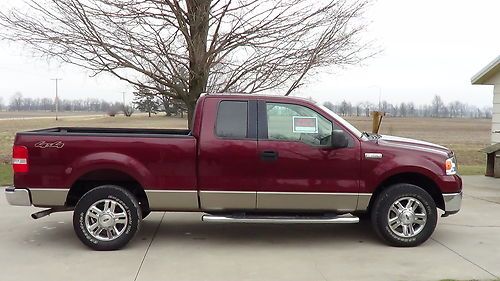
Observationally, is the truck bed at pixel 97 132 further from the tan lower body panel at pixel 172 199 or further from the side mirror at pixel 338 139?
the side mirror at pixel 338 139

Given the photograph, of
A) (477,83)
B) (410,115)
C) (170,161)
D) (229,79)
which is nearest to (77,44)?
(229,79)

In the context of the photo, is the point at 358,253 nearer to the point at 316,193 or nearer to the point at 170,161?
the point at 316,193

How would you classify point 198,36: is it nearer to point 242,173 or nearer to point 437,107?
point 242,173

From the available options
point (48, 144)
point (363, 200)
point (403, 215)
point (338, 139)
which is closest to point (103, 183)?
point (48, 144)

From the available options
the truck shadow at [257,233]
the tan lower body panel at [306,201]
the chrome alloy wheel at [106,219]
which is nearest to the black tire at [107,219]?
the chrome alloy wheel at [106,219]

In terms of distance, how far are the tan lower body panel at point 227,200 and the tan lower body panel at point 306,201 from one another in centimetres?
11

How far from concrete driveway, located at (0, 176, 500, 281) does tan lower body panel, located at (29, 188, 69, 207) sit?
1.89ft

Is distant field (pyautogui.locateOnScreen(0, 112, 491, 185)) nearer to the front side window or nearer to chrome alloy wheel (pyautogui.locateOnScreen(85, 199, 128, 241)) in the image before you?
chrome alloy wheel (pyautogui.locateOnScreen(85, 199, 128, 241))

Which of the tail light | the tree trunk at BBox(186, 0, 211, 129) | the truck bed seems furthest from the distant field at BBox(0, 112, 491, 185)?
the tail light

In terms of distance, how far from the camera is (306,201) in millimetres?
5891

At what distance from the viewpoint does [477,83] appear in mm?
14219

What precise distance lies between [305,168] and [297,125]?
1.79ft

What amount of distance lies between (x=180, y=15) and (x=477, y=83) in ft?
31.1

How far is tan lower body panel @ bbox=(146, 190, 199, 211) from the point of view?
585 centimetres
